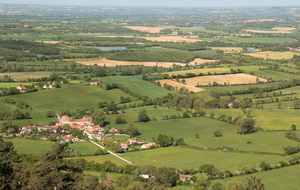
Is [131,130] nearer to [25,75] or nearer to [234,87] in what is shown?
[234,87]

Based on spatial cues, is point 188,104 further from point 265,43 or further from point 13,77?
point 265,43

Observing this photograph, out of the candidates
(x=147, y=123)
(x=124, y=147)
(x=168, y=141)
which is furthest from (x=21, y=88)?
(x=168, y=141)

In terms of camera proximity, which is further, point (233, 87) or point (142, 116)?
point (233, 87)

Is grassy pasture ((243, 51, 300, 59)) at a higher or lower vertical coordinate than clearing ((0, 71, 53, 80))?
higher

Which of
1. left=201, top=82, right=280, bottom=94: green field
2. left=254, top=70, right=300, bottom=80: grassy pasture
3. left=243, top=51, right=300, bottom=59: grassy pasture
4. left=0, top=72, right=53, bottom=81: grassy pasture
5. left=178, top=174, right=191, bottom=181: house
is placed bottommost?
left=201, top=82, right=280, bottom=94: green field

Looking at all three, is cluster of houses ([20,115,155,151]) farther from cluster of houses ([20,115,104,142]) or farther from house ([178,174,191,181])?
house ([178,174,191,181])

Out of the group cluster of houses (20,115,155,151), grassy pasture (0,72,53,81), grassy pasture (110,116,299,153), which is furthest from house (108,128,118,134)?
grassy pasture (0,72,53,81)

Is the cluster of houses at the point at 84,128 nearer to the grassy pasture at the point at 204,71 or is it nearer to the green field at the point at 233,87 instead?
the green field at the point at 233,87

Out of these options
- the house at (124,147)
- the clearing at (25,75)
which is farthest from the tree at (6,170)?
the clearing at (25,75)
